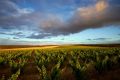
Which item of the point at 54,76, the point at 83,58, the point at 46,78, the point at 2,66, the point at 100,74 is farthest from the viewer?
the point at 83,58

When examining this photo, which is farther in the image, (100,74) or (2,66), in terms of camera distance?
(2,66)

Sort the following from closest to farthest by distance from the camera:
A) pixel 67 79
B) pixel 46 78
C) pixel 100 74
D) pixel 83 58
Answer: pixel 46 78
pixel 67 79
pixel 100 74
pixel 83 58

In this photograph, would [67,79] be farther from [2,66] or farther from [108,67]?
[2,66]

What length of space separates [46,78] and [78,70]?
270 centimetres

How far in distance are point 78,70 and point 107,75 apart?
2831 mm

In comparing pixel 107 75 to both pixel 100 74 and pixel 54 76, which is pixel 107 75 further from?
pixel 54 76

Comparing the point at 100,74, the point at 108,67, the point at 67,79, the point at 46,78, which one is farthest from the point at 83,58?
the point at 46,78

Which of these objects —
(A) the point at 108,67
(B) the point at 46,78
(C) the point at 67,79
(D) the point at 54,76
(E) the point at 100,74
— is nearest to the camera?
(B) the point at 46,78

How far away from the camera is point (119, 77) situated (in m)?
12.3

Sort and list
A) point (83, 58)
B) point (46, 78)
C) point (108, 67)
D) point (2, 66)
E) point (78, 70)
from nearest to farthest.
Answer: point (46, 78), point (78, 70), point (108, 67), point (2, 66), point (83, 58)

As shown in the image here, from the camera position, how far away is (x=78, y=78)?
34.4ft

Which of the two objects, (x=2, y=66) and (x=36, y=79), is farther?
(x=2, y=66)

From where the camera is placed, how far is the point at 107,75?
1282 centimetres

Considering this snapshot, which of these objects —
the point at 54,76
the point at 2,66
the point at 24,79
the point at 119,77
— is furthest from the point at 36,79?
the point at 2,66
